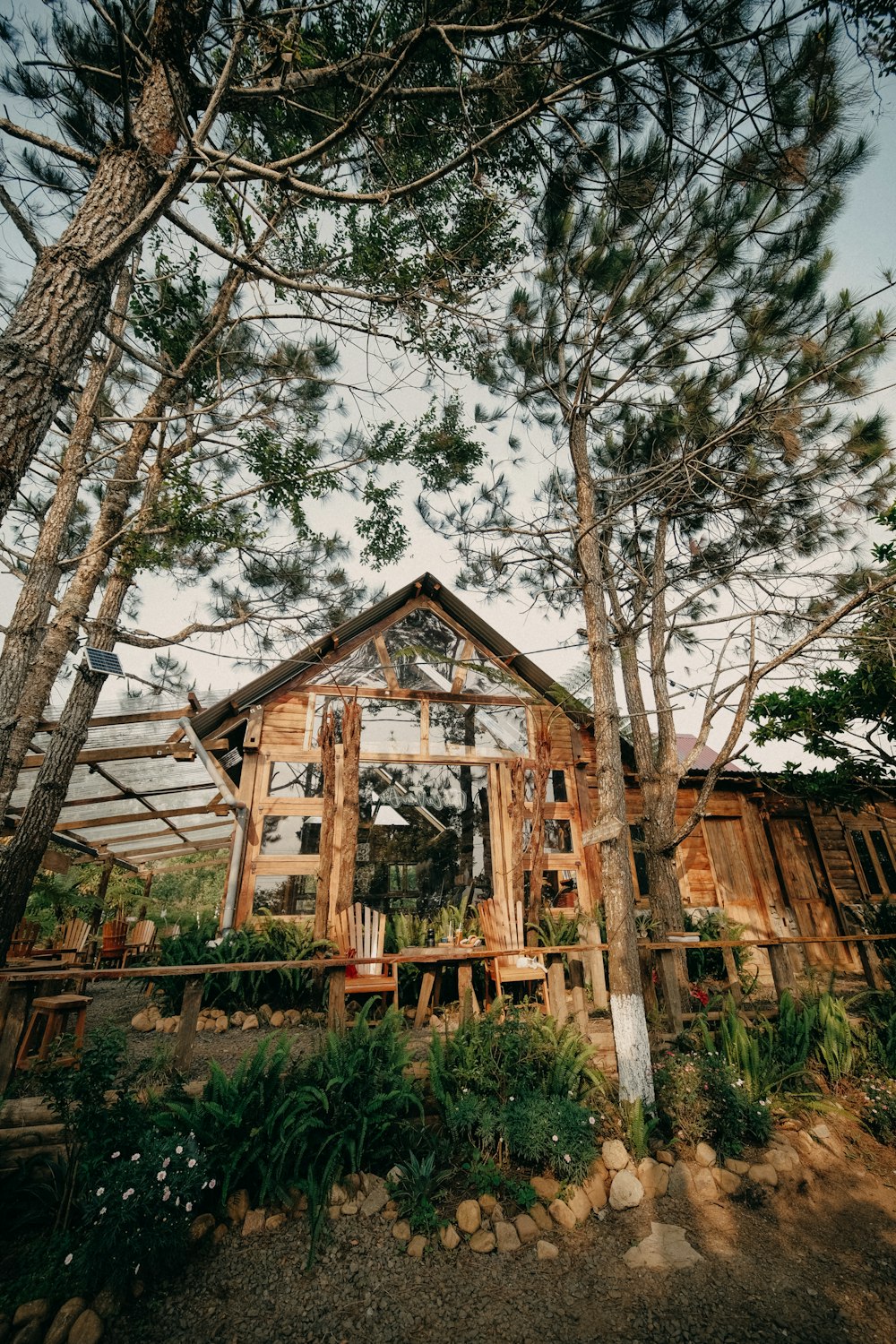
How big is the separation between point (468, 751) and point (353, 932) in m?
3.48

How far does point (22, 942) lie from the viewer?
7.68 meters

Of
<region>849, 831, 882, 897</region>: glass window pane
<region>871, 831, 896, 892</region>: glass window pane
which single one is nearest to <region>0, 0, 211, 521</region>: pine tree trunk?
<region>849, 831, 882, 897</region>: glass window pane

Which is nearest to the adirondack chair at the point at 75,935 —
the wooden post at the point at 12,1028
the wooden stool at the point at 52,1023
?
the wooden stool at the point at 52,1023

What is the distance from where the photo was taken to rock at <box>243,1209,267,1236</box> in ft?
9.87

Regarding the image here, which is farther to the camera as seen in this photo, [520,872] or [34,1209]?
[520,872]

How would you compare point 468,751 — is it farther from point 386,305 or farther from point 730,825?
point 386,305

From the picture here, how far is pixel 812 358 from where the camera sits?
5.26m

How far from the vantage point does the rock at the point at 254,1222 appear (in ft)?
9.87

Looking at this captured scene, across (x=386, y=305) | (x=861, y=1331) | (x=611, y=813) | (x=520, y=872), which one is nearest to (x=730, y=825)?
(x=520, y=872)

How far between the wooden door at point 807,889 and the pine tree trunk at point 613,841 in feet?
24.6

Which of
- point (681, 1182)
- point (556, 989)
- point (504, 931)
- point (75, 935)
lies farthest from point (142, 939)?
point (681, 1182)

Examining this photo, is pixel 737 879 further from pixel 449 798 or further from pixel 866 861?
pixel 449 798

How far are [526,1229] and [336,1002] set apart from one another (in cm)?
182

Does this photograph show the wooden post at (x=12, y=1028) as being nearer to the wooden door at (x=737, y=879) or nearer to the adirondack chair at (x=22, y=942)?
the adirondack chair at (x=22, y=942)
